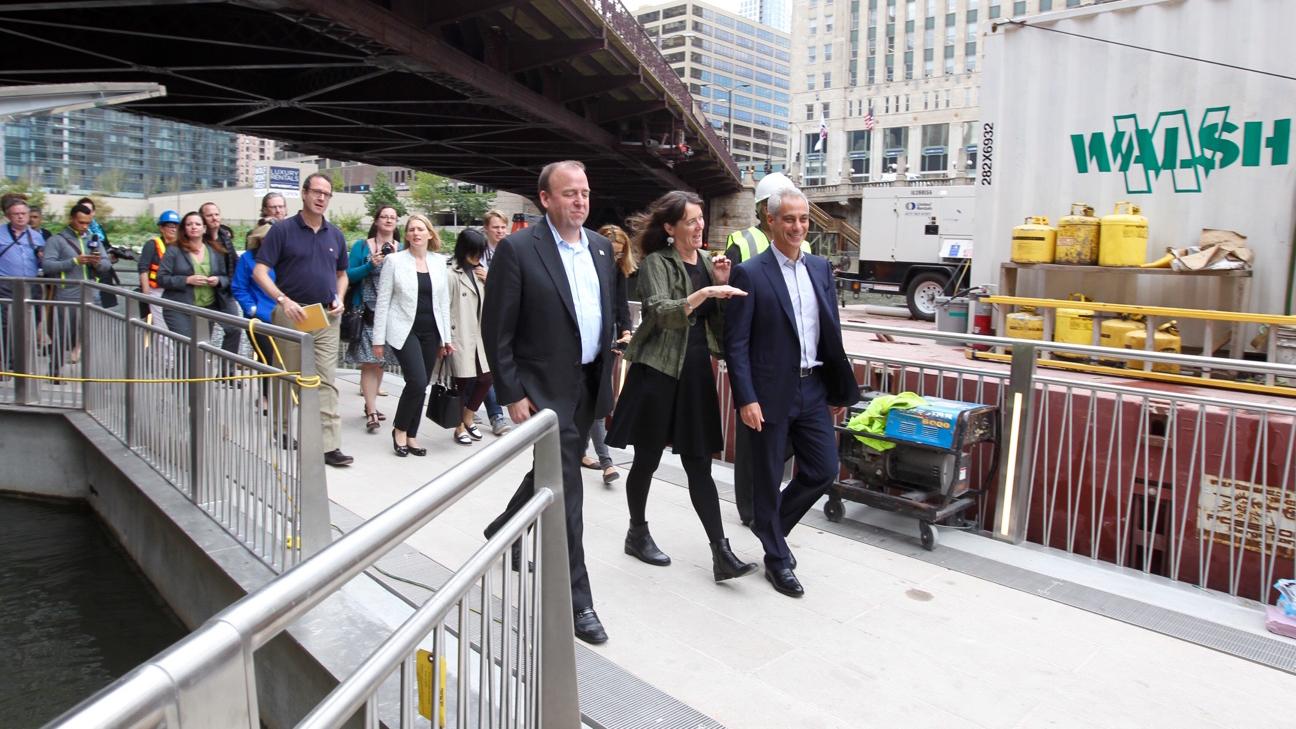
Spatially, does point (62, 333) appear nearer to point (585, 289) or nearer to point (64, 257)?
point (64, 257)

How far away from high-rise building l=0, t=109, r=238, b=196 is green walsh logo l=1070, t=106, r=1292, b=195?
49.0m

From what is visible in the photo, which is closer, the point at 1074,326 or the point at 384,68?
the point at 1074,326

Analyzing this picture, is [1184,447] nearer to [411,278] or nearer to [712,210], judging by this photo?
[411,278]

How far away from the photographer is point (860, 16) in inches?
4094

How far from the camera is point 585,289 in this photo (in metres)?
4.11

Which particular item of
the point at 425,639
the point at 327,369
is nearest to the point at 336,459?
the point at 327,369

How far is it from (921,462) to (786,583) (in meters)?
1.49

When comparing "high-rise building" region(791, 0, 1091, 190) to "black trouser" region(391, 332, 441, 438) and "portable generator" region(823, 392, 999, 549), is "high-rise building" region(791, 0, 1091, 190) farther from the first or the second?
"portable generator" region(823, 392, 999, 549)

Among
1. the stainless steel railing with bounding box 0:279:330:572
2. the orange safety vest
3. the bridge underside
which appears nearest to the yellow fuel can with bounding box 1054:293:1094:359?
the stainless steel railing with bounding box 0:279:330:572

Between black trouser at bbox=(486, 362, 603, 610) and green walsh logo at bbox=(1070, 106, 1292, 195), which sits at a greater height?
green walsh logo at bbox=(1070, 106, 1292, 195)

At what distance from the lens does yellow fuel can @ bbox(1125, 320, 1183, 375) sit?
24.8 ft

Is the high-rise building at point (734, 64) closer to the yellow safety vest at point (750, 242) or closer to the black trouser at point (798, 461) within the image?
the yellow safety vest at point (750, 242)

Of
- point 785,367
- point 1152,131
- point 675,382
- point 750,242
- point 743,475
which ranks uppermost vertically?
point 1152,131

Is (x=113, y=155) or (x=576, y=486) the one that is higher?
(x=113, y=155)
